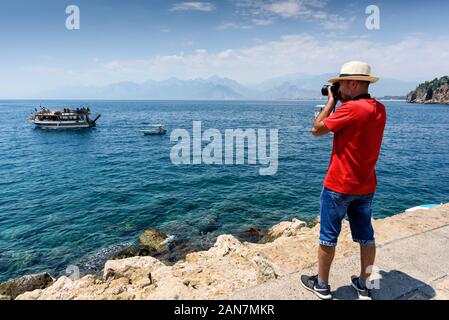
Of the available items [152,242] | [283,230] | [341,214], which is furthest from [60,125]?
[341,214]

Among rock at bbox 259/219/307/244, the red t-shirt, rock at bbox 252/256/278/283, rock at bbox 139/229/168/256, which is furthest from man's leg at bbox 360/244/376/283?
rock at bbox 139/229/168/256

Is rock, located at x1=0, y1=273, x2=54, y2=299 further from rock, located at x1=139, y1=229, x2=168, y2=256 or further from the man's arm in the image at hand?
the man's arm

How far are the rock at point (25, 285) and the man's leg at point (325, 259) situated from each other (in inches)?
395

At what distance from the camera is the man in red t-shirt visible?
307 centimetres

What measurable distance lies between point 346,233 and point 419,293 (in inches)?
88.4

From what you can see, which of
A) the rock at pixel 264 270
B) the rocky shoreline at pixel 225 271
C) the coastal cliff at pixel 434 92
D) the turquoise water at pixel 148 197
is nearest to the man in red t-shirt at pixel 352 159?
the rock at pixel 264 270

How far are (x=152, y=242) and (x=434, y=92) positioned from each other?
210 meters

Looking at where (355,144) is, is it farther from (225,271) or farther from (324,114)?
(225,271)

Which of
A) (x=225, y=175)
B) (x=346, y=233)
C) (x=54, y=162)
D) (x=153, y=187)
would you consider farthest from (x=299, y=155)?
(x=54, y=162)

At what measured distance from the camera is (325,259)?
3.50m

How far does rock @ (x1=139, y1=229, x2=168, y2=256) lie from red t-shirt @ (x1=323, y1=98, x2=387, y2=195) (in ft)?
34.8

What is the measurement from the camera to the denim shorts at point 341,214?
10.8ft

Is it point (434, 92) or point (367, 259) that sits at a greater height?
point (434, 92)

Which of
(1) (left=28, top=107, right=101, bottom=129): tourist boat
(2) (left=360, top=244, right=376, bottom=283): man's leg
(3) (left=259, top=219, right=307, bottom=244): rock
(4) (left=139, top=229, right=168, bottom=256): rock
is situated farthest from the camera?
(1) (left=28, top=107, right=101, bottom=129): tourist boat
